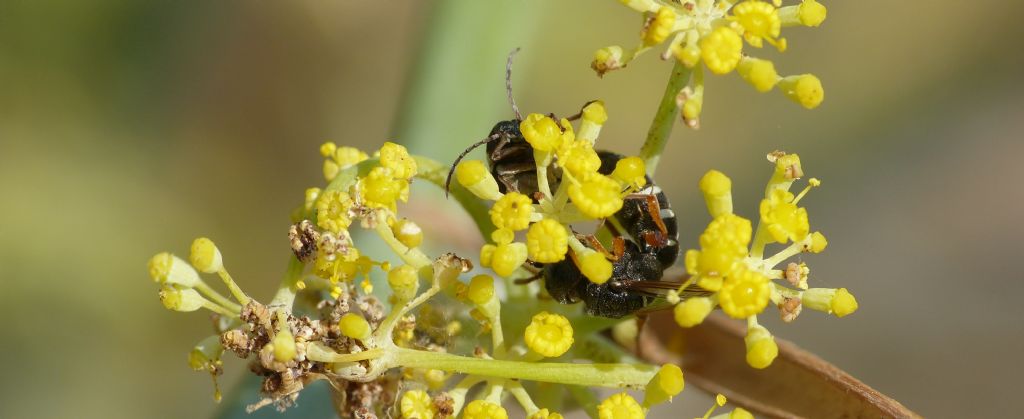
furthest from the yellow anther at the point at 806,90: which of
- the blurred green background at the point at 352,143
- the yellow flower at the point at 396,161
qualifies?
the blurred green background at the point at 352,143

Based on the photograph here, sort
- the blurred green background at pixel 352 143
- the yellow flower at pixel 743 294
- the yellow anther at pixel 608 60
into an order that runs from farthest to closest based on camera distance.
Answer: the blurred green background at pixel 352 143
the yellow anther at pixel 608 60
the yellow flower at pixel 743 294

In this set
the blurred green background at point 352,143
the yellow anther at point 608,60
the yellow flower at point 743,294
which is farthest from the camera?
the blurred green background at point 352,143

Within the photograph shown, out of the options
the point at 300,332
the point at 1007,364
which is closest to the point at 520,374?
the point at 300,332

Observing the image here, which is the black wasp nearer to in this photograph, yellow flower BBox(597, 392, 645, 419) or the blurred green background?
yellow flower BBox(597, 392, 645, 419)

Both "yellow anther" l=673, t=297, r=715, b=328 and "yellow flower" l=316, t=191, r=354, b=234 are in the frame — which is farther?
"yellow flower" l=316, t=191, r=354, b=234

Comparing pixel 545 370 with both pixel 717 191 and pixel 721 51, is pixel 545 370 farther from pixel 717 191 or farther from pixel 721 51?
pixel 721 51

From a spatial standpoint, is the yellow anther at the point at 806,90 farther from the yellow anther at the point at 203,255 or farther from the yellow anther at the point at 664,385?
the yellow anther at the point at 203,255

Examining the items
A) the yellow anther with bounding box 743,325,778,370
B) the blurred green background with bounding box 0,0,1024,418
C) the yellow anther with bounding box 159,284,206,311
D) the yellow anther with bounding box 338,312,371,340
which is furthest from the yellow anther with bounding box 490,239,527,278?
the blurred green background with bounding box 0,0,1024,418
